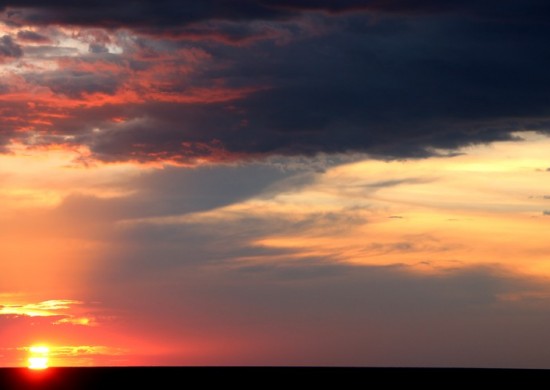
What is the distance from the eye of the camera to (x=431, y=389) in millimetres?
85000

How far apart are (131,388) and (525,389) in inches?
1333

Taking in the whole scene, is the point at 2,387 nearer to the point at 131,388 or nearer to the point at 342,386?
the point at 131,388

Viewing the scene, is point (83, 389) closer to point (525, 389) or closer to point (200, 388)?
point (200, 388)

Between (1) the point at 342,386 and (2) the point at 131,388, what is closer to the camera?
(2) the point at 131,388

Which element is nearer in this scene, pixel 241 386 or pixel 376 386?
pixel 241 386

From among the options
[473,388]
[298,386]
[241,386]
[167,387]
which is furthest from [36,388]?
[473,388]

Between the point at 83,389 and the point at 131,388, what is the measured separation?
4.01m

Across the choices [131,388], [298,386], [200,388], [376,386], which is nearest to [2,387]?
[131,388]

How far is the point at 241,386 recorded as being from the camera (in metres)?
84.8

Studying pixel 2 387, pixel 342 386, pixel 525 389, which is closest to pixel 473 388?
pixel 525 389

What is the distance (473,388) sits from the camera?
88.6m

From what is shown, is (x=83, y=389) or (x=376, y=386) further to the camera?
(x=376, y=386)

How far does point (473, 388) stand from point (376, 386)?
8.89m

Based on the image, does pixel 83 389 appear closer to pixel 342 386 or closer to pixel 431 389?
pixel 342 386
